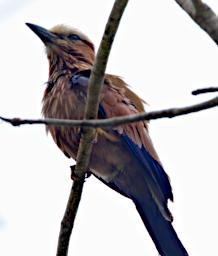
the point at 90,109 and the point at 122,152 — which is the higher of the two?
the point at 90,109

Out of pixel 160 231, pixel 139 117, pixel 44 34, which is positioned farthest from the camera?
pixel 44 34

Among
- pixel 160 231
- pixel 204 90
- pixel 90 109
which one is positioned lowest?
pixel 160 231

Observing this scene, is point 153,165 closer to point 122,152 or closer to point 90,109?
point 122,152

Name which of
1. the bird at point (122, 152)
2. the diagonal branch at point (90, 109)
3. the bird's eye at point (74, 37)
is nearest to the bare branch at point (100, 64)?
the diagonal branch at point (90, 109)

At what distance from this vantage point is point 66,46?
575 cm

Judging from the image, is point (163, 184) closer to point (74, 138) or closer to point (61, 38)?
point (74, 138)

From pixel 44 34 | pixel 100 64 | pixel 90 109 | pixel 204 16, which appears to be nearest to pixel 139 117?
pixel 204 16

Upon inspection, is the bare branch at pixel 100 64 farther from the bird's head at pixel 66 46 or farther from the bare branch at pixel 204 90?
the bird's head at pixel 66 46

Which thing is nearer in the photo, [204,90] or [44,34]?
[204,90]

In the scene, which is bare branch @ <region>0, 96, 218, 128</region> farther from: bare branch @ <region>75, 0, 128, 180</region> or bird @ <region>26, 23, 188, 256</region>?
bird @ <region>26, 23, 188, 256</region>

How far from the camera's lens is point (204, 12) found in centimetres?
262

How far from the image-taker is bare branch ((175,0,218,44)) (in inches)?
100.0

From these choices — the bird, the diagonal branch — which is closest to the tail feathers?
the bird

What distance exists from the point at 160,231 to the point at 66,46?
1.86m
